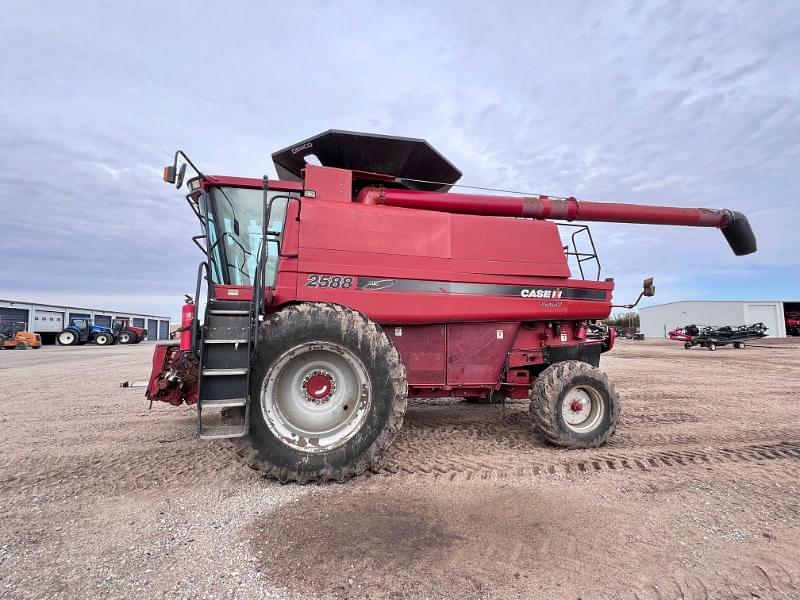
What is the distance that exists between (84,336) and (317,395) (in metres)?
35.3

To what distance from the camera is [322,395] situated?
3.94 meters

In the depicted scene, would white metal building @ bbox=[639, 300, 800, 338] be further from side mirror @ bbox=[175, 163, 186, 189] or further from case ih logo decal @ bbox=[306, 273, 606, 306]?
side mirror @ bbox=[175, 163, 186, 189]

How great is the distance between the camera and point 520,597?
7.28 ft

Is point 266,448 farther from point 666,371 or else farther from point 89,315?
point 89,315

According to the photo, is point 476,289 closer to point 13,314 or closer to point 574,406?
point 574,406

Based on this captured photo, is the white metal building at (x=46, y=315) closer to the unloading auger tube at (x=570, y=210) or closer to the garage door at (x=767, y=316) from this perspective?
the unloading auger tube at (x=570, y=210)

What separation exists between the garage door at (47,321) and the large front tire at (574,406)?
149ft

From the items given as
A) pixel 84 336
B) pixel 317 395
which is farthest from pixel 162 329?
pixel 317 395

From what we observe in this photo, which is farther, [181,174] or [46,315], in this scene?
[46,315]

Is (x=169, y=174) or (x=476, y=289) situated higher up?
(x=169, y=174)

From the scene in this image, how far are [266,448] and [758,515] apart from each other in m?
3.63

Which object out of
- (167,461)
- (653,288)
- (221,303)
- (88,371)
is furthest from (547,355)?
(88,371)

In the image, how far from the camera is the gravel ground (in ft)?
7.64

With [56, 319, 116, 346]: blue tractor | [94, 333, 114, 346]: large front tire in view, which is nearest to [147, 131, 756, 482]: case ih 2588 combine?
[94, 333, 114, 346]: large front tire
